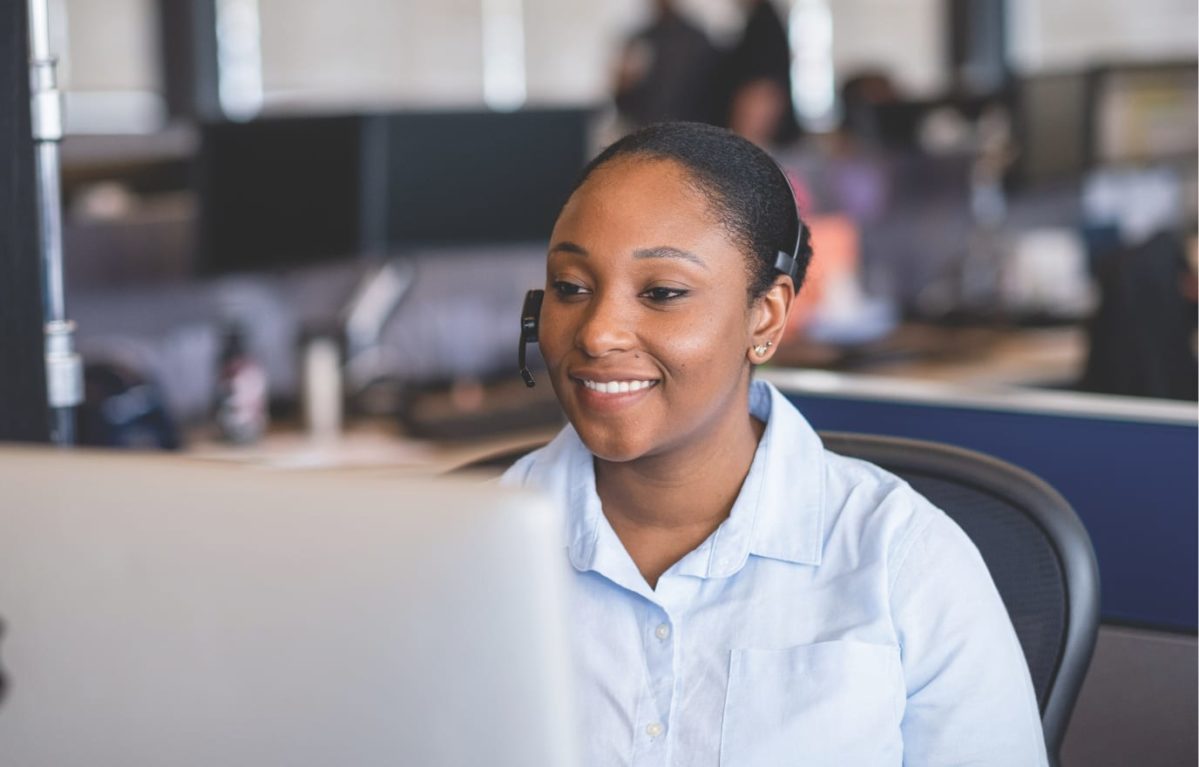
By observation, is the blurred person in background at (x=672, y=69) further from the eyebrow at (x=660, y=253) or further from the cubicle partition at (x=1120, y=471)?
the eyebrow at (x=660, y=253)

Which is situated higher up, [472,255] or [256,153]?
[256,153]

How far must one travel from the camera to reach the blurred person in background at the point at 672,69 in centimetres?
583

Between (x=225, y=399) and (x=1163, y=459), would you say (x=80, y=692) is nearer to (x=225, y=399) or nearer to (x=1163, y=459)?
(x=1163, y=459)

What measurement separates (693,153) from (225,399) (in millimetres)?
1862

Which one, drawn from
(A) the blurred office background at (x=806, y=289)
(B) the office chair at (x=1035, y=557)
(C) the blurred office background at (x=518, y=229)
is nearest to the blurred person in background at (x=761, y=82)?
(A) the blurred office background at (x=806, y=289)

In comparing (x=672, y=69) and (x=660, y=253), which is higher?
(x=672, y=69)

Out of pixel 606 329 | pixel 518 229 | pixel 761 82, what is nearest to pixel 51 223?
pixel 606 329

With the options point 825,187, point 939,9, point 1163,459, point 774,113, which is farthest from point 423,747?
point 939,9

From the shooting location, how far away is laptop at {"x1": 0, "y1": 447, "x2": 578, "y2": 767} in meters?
0.58

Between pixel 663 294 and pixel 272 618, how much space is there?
1.76 feet

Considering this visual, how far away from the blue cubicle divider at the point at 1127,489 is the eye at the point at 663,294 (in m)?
0.65

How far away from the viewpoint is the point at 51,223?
1.42m

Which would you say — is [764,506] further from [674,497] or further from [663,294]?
[663,294]

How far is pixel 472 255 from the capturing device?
3.58 metres
